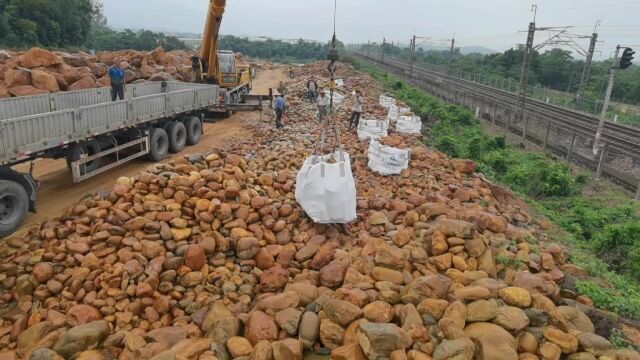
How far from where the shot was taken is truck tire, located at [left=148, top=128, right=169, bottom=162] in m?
11.2

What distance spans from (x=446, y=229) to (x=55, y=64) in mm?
17680

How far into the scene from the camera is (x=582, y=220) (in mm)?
11227

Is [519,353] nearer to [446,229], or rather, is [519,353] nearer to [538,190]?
[446,229]

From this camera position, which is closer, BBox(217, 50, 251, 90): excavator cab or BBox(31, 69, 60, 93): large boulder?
BBox(31, 69, 60, 93): large boulder

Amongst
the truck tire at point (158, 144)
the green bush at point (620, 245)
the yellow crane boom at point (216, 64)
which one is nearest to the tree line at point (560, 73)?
the yellow crane boom at point (216, 64)

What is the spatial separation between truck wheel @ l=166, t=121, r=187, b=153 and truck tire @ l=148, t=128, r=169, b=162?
0.79 feet

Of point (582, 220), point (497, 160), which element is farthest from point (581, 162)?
point (582, 220)

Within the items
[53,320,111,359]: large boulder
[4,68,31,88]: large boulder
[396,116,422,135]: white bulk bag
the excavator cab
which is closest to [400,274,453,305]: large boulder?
[53,320,111,359]: large boulder

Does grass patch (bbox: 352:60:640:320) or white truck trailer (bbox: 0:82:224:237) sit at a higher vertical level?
white truck trailer (bbox: 0:82:224:237)

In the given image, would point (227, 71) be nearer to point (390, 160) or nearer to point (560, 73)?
point (390, 160)

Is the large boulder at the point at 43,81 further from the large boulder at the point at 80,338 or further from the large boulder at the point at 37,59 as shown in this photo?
the large boulder at the point at 80,338

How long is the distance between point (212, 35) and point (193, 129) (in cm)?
410

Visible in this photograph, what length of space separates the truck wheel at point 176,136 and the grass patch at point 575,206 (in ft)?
30.4

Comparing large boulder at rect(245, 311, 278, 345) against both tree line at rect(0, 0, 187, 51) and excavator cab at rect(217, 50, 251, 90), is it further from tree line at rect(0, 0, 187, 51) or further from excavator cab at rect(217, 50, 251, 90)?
tree line at rect(0, 0, 187, 51)
